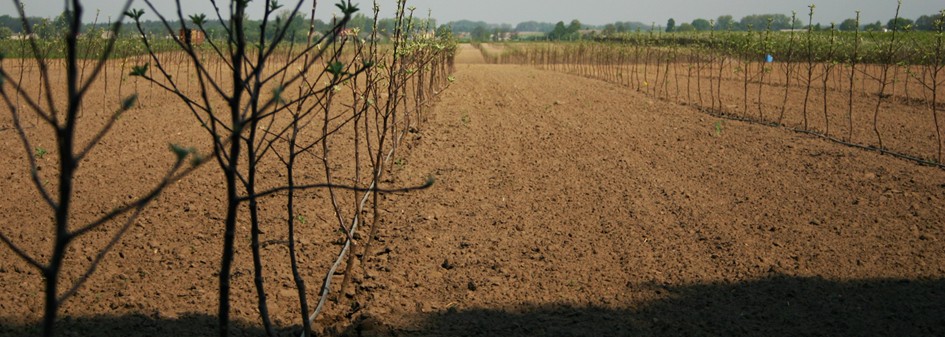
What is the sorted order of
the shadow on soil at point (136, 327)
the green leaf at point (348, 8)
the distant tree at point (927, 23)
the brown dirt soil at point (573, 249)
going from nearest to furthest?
the green leaf at point (348, 8) < the shadow on soil at point (136, 327) < the brown dirt soil at point (573, 249) < the distant tree at point (927, 23)

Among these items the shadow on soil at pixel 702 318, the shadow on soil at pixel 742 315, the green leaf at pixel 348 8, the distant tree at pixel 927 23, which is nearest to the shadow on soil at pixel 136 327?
the shadow on soil at pixel 702 318

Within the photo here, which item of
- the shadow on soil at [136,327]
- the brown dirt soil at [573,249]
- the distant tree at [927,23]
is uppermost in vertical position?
the distant tree at [927,23]

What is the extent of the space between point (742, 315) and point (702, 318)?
0.80 feet

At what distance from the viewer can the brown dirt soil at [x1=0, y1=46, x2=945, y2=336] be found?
13.8ft

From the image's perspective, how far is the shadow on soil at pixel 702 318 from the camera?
13.0ft

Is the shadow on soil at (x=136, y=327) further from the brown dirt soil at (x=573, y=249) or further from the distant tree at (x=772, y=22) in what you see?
the distant tree at (x=772, y=22)

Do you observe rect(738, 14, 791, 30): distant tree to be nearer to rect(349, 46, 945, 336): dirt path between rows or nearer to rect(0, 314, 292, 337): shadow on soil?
rect(349, 46, 945, 336): dirt path between rows

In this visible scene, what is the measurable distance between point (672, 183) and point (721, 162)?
1.33 m

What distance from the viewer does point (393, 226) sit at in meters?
6.05

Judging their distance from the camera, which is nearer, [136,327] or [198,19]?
[198,19]

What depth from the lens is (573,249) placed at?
17.9ft

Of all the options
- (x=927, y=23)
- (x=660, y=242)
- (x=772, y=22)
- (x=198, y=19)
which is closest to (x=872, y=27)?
(x=772, y=22)

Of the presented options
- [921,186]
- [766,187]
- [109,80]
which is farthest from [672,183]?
[109,80]

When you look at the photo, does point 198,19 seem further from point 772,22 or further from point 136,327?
point 772,22
